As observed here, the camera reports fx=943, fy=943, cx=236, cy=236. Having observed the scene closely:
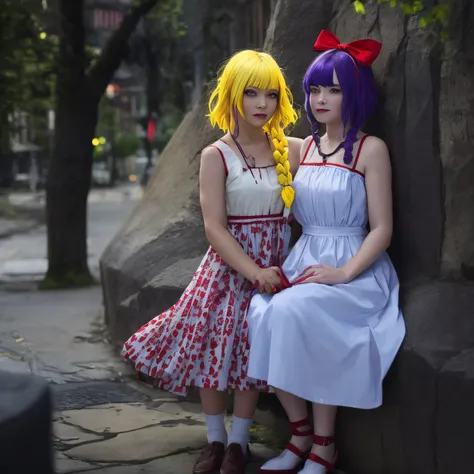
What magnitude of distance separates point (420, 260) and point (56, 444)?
2.07 metres

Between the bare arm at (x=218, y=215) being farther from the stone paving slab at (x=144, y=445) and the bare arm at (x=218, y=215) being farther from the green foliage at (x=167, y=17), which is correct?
the green foliage at (x=167, y=17)

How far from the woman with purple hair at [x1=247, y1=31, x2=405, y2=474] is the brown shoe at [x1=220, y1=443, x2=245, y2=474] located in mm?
111

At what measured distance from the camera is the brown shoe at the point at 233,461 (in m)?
4.25

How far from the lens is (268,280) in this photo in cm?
411

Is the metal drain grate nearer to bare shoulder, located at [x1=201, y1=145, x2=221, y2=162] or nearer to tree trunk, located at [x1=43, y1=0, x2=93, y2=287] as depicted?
bare shoulder, located at [x1=201, y1=145, x2=221, y2=162]

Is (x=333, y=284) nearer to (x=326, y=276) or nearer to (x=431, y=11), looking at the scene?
(x=326, y=276)

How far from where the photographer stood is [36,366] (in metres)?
6.47

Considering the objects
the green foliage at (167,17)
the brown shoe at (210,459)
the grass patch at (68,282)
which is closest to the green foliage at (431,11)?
the brown shoe at (210,459)

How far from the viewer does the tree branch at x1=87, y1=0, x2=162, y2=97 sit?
Result: 10.4 metres

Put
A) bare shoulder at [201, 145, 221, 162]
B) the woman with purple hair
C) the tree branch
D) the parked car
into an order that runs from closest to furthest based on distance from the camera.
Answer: the woman with purple hair, bare shoulder at [201, 145, 221, 162], the tree branch, the parked car

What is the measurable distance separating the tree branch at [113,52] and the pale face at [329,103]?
655cm

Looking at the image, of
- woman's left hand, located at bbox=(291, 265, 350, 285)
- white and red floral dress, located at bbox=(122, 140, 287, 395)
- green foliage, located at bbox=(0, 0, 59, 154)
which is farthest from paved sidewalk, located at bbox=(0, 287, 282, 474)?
green foliage, located at bbox=(0, 0, 59, 154)

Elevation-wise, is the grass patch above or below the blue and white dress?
below

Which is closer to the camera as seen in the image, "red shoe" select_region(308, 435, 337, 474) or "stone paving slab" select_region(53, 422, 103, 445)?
"red shoe" select_region(308, 435, 337, 474)
